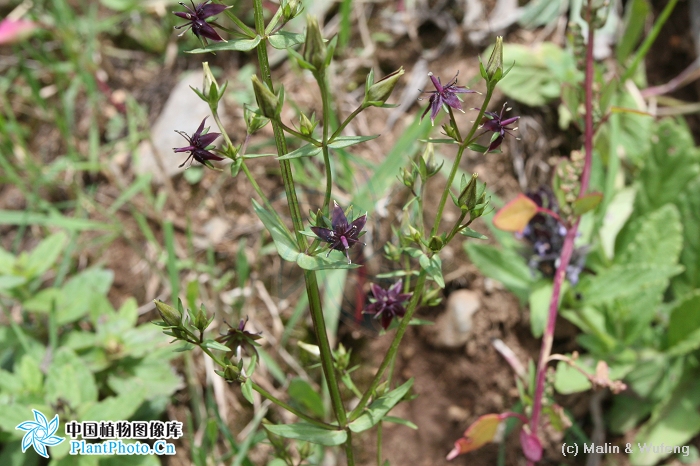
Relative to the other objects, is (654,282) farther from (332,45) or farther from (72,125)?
(72,125)

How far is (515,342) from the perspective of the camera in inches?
87.2

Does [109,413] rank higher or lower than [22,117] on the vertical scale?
lower

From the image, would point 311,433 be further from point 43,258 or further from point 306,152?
point 43,258

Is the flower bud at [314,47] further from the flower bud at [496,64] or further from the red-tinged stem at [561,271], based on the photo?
the red-tinged stem at [561,271]


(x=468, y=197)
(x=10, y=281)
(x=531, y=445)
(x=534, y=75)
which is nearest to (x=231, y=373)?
(x=468, y=197)

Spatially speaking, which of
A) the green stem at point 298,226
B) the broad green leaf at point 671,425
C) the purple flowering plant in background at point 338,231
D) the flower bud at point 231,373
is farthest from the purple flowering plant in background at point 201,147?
the broad green leaf at point 671,425

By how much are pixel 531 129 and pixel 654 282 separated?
2.93 ft

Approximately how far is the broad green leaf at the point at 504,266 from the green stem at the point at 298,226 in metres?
0.91

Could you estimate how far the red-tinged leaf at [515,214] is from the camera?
168cm

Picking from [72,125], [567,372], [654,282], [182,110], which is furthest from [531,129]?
[72,125]

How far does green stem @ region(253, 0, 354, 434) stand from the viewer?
3.41ft

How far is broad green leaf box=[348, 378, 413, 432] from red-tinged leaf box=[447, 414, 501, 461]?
0.42 m

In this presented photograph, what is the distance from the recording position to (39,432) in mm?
1793

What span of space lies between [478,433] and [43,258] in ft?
5.28
